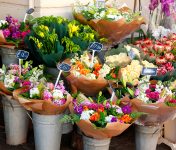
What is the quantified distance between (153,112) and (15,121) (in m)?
1.41

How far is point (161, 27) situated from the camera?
4.89m

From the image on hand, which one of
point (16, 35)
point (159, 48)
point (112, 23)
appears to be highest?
point (112, 23)

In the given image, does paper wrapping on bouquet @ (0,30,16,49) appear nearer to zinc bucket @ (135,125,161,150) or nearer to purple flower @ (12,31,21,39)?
purple flower @ (12,31,21,39)

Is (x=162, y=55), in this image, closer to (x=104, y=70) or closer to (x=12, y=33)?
(x=104, y=70)

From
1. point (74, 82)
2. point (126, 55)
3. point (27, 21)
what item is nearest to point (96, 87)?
point (74, 82)

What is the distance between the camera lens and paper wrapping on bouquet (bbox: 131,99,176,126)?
3.36m

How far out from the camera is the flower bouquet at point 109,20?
165 inches

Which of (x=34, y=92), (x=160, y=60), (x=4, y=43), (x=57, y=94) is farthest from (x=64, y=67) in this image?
(x=160, y=60)

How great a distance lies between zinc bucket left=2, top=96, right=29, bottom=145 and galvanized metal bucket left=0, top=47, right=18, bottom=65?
1.61 feet

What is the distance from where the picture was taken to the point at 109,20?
13.6 feet

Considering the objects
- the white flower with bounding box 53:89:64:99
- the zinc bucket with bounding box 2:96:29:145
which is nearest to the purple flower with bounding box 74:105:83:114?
the white flower with bounding box 53:89:64:99

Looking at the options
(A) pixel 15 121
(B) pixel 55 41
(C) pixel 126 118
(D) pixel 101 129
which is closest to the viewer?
(D) pixel 101 129

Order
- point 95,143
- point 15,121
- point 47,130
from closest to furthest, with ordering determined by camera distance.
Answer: point 95,143, point 47,130, point 15,121

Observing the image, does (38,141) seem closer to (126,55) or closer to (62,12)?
(126,55)
